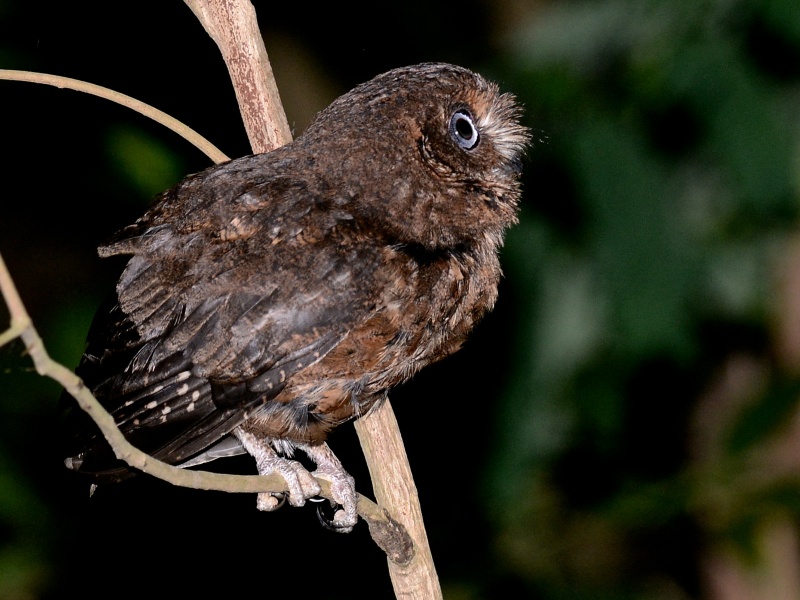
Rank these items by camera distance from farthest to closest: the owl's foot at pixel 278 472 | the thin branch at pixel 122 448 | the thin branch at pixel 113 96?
the owl's foot at pixel 278 472, the thin branch at pixel 113 96, the thin branch at pixel 122 448

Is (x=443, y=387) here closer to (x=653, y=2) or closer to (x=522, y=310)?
(x=522, y=310)

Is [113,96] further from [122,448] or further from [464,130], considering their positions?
[122,448]

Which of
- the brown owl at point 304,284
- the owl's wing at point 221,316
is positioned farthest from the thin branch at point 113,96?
the owl's wing at point 221,316

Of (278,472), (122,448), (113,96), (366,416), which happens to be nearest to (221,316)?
(278,472)

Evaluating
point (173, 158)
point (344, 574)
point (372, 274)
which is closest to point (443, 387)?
point (344, 574)

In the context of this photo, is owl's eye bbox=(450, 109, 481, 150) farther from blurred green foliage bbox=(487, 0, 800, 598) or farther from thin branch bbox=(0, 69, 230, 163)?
blurred green foliage bbox=(487, 0, 800, 598)

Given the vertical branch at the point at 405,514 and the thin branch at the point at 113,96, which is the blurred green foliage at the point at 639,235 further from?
the thin branch at the point at 113,96
